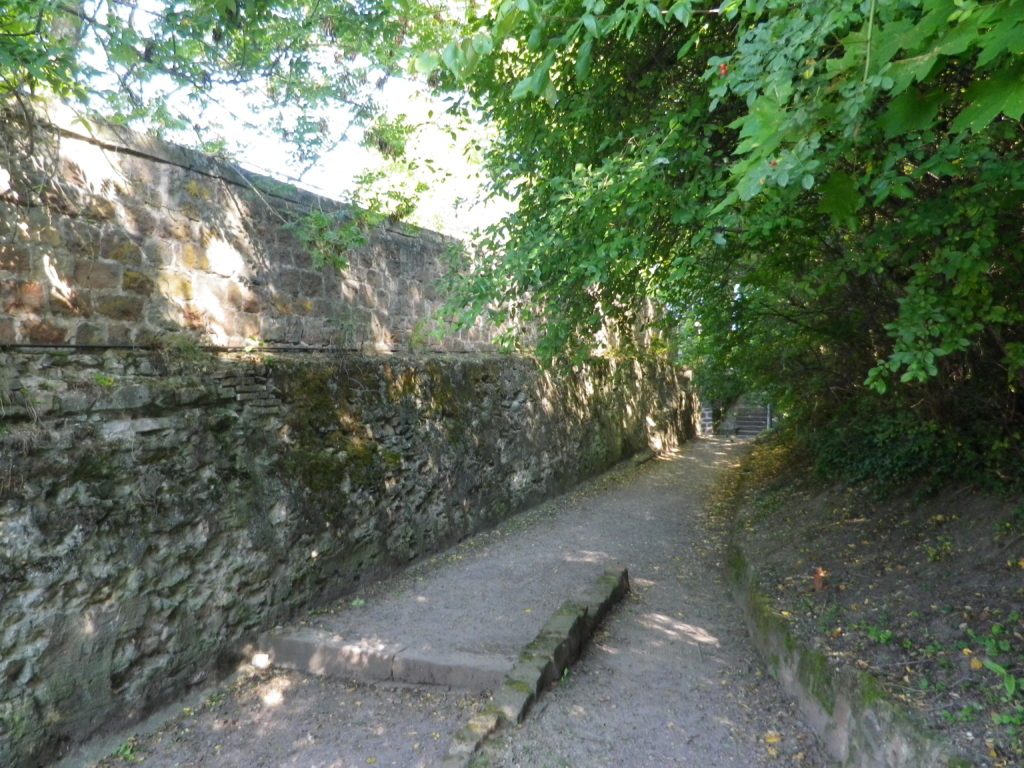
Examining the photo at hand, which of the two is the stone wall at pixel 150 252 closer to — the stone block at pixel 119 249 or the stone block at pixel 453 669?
the stone block at pixel 119 249

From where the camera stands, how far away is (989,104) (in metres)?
2.19

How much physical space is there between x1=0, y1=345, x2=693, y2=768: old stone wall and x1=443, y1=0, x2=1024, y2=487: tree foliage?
163 cm

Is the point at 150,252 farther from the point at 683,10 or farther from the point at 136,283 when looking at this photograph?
the point at 683,10

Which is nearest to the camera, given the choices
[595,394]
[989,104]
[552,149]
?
[989,104]

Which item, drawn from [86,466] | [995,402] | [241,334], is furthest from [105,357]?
[995,402]

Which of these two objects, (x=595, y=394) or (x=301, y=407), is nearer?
(x=301, y=407)

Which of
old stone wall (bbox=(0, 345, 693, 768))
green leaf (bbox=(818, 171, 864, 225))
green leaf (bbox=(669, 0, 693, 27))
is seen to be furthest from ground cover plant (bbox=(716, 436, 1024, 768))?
old stone wall (bbox=(0, 345, 693, 768))

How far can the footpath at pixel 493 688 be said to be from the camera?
358 centimetres

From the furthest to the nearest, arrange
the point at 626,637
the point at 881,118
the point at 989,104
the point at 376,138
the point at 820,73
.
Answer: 1. the point at 376,138
2. the point at 626,637
3. the point at 820,73
4. the point at 881,118
5. the point at 989,104

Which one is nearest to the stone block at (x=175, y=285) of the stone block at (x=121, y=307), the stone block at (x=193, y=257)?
the stone block at (x=193, y=257)

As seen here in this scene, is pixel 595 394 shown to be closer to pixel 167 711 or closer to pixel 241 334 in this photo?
pixel 241 334

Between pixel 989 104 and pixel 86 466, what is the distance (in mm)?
4364

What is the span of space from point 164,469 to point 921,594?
479cm

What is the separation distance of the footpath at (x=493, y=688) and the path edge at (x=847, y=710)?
132mm
